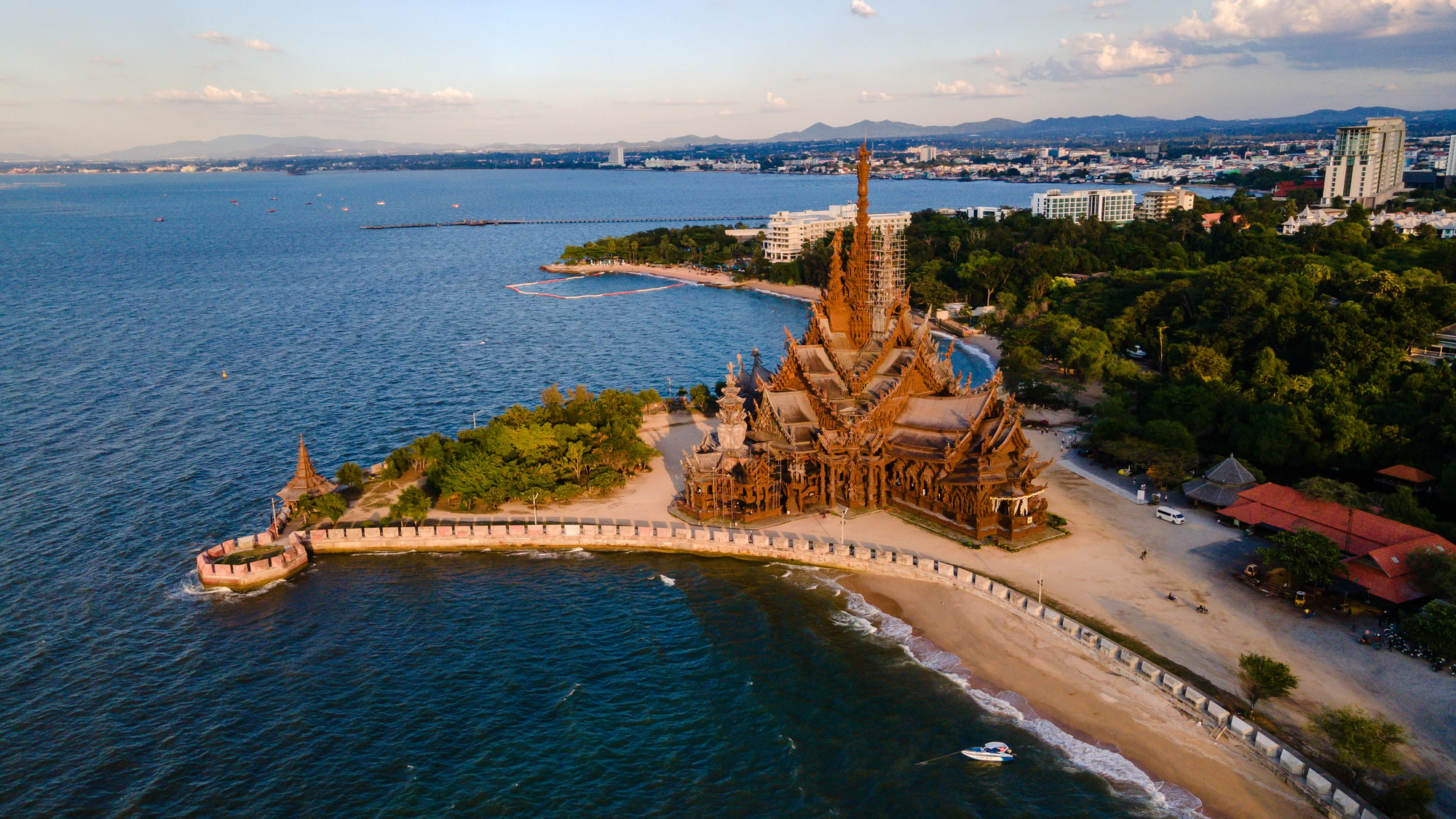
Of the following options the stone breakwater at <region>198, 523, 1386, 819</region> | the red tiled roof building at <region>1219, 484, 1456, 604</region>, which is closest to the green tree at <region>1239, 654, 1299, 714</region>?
the stone breakwater at <region>198, 523, 1386, 819</region>

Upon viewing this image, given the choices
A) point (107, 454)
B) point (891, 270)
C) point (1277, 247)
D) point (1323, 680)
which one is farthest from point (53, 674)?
point (1277, 247)

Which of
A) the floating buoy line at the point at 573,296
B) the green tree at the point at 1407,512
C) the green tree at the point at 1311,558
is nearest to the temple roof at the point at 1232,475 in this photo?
the green tree at the point at 1407,512

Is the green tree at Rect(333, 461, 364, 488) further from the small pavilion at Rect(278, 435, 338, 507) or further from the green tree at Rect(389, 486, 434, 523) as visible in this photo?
the green tree at Rect(389, 486, 434, 523)

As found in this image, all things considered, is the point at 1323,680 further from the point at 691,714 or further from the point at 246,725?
the point at 246,725

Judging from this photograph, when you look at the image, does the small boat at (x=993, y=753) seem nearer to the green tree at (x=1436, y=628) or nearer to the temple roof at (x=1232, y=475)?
the green tree at (x=1436, y=628)

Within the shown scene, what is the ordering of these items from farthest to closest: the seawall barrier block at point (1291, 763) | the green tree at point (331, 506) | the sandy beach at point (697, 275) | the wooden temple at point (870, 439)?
the sandy beach at point (697, 275) → the green tree at point (331, 506) → the wooden temple at point (870, 439) → the seawall barrier block at point (1291, 763)

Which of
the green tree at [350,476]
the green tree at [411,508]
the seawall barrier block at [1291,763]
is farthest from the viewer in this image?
the green tree at [350,476]

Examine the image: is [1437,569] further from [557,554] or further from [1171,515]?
[557,554]
